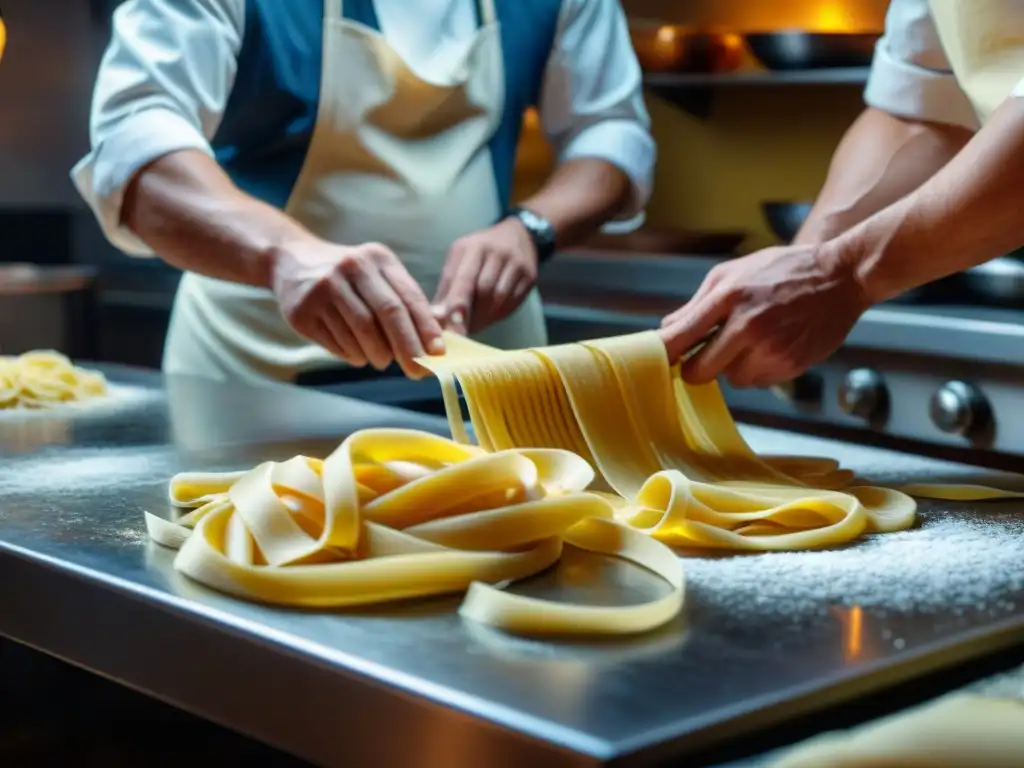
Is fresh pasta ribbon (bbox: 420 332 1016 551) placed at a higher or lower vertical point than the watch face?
lower

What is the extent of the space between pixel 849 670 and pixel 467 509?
34 centimetres

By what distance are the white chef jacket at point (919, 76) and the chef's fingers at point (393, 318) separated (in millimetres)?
708

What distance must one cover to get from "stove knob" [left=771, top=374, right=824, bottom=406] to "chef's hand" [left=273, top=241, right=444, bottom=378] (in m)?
1.08

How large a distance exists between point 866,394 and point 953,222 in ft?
3.31

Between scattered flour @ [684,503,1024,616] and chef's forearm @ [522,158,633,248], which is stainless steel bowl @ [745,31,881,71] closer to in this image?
chef's forearm @ [522,158,633,248]

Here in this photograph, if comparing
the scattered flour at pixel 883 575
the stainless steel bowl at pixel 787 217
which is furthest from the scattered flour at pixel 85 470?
the stainless steel bowl at pixel 787 217

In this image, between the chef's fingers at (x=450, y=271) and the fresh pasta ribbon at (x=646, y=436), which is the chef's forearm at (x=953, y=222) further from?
the chef's fingers at (x=450, y=271)

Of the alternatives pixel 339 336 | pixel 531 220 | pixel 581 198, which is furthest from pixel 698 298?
pixel 581 198

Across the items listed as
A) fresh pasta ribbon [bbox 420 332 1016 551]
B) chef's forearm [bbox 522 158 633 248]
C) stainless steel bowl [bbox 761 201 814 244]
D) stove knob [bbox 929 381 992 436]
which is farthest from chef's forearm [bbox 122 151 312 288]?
stainless steel bowl [bbox 761 201 814 244]

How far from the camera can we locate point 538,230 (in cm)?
199

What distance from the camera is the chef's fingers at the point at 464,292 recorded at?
1746 mm

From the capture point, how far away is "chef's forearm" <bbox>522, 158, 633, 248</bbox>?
2.07 metres

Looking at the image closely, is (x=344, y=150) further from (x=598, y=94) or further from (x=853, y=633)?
(x=853, y=633)

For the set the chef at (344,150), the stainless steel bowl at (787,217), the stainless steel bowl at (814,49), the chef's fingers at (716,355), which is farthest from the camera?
the stainless steel bowl at (814,49)
